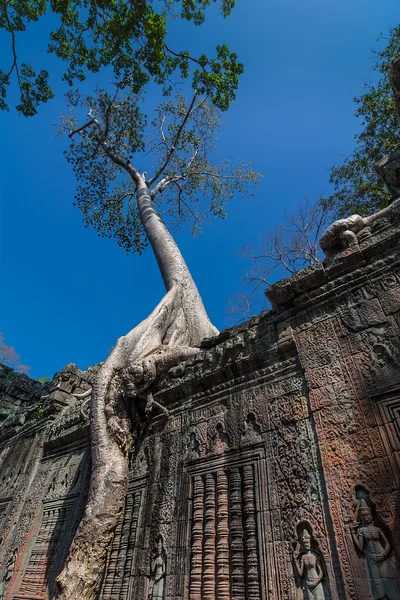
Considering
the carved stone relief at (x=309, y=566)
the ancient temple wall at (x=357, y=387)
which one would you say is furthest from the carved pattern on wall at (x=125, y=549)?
the ancient temple wall at (x=357, y=387)

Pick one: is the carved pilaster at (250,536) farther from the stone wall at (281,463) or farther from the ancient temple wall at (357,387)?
the ancient temple wall at (357,387)

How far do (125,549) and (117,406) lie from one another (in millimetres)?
1424

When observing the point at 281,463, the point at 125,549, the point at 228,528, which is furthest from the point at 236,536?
the point at 125,549

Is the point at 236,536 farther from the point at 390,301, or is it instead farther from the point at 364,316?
the point at 390,301

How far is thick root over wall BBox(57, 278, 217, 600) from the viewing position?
320cm

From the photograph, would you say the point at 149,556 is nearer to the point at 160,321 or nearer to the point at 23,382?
the point at 160,321

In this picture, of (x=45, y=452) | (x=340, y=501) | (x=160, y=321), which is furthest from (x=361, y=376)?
(x=45, y=452)

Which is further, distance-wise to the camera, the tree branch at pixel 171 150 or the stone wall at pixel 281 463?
the tree branch at pixel 171 150

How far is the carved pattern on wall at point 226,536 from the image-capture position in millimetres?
2506

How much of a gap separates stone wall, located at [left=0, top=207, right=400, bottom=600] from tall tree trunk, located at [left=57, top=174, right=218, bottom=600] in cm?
21

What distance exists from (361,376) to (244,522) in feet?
4.63

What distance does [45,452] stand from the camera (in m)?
5.63

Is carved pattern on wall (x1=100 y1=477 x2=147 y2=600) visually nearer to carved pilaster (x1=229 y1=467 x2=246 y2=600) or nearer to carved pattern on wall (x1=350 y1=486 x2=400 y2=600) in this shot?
carved pilaster (x1=229 y1=467 x2=246 y2=600)

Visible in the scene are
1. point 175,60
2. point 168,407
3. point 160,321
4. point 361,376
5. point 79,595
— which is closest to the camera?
point 361,376
